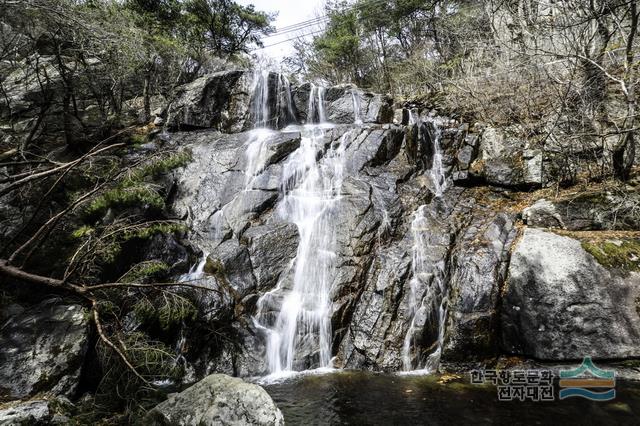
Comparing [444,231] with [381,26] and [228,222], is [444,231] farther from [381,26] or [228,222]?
[381,26]

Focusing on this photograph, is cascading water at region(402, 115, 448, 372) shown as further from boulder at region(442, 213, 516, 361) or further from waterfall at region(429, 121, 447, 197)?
waterfall at region(429, 121, 447, 197)

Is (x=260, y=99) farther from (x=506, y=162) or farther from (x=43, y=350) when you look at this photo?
(x=43, y=350)

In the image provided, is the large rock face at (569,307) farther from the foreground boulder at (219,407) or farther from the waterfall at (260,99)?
the waterfall at (260,99)

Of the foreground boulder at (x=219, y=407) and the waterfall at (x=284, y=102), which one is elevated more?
the waterfall at (x=284, y=102)

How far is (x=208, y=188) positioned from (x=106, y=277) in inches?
147

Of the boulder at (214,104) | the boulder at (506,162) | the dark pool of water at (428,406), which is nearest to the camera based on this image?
the dark pool of water at (428,406)

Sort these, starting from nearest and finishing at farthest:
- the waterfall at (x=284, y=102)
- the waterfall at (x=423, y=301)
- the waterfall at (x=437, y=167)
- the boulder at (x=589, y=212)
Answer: the waterfall at (x=423, y=301) → the boulder at (x=589, y=212) → the waterfall at (x=437, y=167) → the waterfall at (x=284, y=102)

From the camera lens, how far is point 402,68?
1859 cm

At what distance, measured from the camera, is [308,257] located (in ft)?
26.7

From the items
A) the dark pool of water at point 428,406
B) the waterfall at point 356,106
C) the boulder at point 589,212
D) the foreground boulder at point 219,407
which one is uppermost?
the waterfall at point 356,106

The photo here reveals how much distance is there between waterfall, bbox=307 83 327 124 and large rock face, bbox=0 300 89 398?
10.8 m

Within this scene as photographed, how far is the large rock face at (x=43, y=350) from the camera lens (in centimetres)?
520

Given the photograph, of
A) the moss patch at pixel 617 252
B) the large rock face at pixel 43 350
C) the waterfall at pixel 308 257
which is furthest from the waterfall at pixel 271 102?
the moss patch at pixel 617 252

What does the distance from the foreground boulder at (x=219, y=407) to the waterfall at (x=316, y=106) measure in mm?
11741
